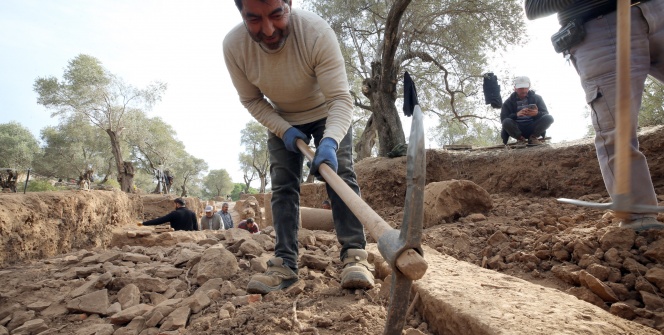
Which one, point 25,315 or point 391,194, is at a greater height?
point 391,194

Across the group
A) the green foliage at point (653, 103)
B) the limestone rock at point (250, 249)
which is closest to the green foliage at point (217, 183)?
the green foliage at point (653, 103)

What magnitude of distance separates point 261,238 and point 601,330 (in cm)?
276

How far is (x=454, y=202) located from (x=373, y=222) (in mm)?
2572

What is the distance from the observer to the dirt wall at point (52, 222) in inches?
183

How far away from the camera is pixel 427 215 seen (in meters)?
3.78

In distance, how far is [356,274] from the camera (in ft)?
6.17

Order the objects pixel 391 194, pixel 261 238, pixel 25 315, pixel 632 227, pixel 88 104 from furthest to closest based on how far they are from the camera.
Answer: pixel 88 104, pixel 391 194, pixel 261 238, pixel 25 315, pixel 632 227

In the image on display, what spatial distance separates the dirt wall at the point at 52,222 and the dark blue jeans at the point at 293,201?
4.03 m

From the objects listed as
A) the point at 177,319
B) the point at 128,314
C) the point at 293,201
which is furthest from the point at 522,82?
the point at 128,314

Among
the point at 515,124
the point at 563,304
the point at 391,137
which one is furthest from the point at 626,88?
the point at 391,137

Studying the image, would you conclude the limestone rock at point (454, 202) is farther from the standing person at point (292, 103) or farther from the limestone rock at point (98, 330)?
the limestone rock at point (98, 330)

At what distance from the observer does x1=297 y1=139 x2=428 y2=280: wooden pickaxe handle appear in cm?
112

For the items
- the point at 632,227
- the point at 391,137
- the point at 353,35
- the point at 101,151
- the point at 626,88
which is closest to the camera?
the point at 626,88

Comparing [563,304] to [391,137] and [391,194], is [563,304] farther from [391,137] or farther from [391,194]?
[391,137]
